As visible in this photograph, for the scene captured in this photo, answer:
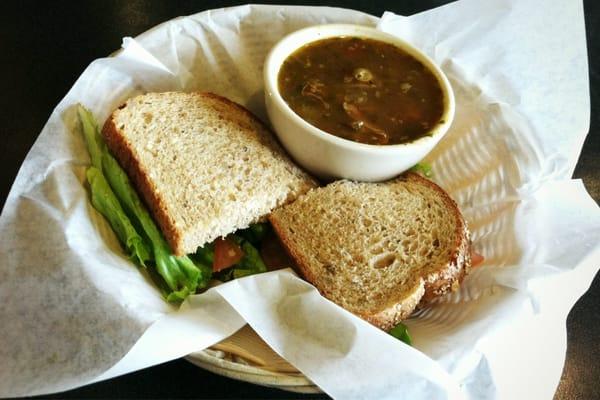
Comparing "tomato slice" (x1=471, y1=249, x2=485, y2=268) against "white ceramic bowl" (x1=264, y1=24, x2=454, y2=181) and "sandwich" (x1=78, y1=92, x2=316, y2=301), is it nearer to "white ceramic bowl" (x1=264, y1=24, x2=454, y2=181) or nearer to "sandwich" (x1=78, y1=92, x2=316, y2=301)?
"white ceramic bowl" (x1=264, y1=24, x2=454, y2=181)

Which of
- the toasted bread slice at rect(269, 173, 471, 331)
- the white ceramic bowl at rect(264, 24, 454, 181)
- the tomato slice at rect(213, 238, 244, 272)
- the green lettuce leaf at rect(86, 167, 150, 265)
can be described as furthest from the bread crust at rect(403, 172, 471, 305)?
the green lettuce leaf at rect(86, 167, 150, 265)

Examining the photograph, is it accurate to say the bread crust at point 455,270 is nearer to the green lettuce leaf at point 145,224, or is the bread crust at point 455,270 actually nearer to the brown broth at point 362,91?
the brown broth at point 362,91

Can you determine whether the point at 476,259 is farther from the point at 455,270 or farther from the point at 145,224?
the point at 145,224

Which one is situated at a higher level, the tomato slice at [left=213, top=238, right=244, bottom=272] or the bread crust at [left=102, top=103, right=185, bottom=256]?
the bread crust at [left=102, top=103, right=185, bottom=256]

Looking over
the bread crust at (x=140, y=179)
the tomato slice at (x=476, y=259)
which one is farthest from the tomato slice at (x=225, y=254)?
the tomato slice at (x=476, y=259)

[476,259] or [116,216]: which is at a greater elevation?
[116,216]

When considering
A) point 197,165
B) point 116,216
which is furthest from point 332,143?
point 116,216

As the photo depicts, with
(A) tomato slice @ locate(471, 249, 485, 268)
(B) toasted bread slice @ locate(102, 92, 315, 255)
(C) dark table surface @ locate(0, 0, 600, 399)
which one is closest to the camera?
(C) dark table surface @ locate(0, 0, 600, 399)

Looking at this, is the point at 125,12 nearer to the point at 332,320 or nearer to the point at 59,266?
Result: the point at 59,266
